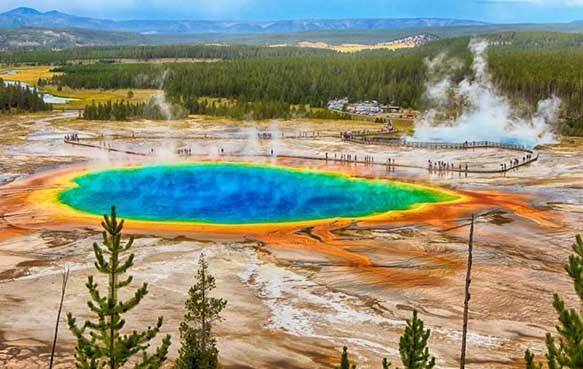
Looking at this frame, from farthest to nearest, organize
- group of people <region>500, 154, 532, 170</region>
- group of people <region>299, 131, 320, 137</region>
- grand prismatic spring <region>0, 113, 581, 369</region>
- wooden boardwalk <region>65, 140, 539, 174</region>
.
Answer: group of people <region>299, 131, 320, 137</region> → group of people <region>500, 154, 532, 170</region> → wooden boardwalk <region>65, 140, 539, 174</region> → grand prismatic spring <region>0, 113, 581, 369</region>

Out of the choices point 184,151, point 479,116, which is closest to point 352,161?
point 184,151

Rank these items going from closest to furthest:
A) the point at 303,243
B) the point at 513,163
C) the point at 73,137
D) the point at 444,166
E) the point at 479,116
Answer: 1. the point at 303,243
2. the point at 444,166
3. the point at 513,163
4. the point at 73,137
5. the point at 479,116

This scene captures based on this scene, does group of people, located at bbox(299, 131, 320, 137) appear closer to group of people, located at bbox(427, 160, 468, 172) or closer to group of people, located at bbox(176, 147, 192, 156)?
group of people, located at bbox(176, 147, 192, 156)

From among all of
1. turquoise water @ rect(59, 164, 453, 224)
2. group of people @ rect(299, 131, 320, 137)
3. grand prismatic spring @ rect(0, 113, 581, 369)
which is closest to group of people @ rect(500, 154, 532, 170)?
grand prismatic spring @ rect(0, 113, 581, 369)

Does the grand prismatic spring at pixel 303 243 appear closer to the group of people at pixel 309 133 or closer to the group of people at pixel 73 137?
the group of people at pixel 73 137

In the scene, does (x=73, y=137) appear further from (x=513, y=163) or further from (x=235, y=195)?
(x=513, y=163)

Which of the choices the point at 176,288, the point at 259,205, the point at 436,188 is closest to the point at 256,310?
the point at 176,288

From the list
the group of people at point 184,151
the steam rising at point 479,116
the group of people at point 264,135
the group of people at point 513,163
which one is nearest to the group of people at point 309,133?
the group of people at point 264,135
